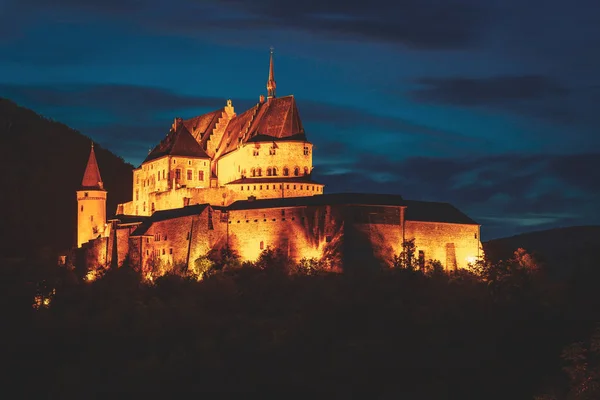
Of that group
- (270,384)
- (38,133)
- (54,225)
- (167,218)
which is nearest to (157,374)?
(270,384)

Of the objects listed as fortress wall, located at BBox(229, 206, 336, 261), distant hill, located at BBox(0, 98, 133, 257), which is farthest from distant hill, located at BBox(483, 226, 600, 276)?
distant hill, located at BBox(0, 98, 133, 257)

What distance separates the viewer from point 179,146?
282 ft

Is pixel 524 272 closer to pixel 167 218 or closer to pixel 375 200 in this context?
pixel 375 200

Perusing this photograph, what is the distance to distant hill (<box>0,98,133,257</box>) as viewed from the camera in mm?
104938

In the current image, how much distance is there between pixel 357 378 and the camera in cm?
6369

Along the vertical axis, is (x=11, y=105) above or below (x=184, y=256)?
above

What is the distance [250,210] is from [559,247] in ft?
68.5

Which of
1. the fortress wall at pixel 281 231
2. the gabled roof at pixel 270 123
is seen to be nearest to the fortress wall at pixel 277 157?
the gabled roof at pixel 270 123

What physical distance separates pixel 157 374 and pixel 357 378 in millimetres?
9296

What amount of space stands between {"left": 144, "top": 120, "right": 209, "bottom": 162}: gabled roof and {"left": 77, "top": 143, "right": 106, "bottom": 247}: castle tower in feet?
13.2

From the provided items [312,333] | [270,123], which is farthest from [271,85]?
[312,333]

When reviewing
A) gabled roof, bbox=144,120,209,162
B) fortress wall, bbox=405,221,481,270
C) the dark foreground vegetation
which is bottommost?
the dark foreground vegetation

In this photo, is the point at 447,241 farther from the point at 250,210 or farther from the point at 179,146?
the point at 179,146

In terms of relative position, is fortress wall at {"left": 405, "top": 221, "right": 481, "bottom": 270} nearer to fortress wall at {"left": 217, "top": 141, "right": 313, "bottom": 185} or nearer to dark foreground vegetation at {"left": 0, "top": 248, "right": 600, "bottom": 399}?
dark foreground vegetation at {"left": 0, "top": 248, "right": 600, "bottom": 399}
